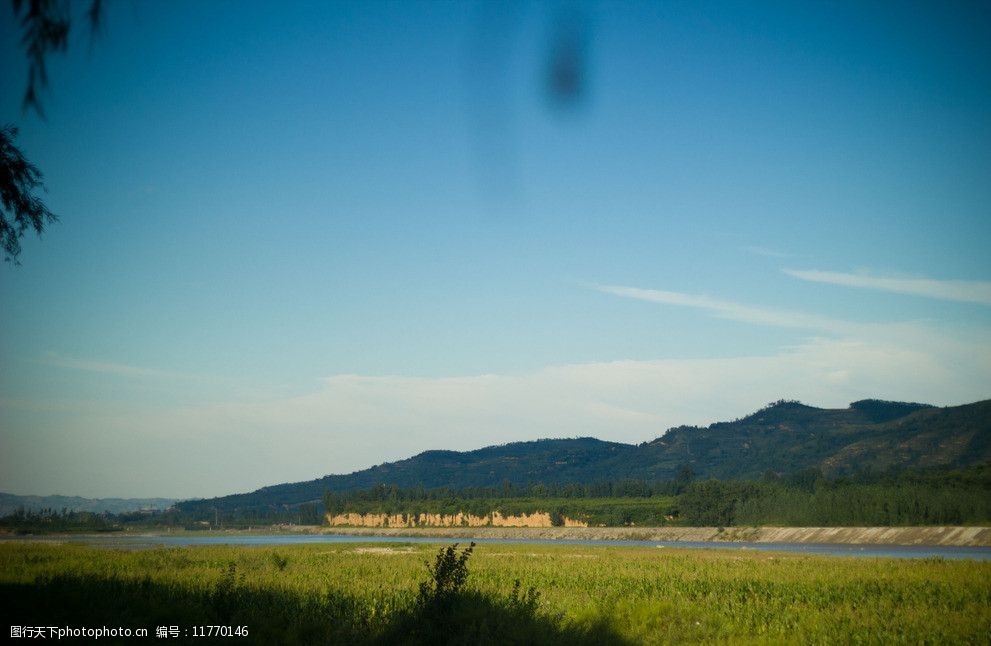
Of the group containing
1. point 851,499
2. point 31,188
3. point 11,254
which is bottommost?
point 851,499

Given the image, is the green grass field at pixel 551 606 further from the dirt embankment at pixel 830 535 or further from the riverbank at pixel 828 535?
the riverbank at pixel 828 535

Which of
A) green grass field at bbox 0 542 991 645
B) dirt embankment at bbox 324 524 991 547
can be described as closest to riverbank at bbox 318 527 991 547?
dirt embankment at bbox 324 524 991 547

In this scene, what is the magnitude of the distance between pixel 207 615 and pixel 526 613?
10.1 meters

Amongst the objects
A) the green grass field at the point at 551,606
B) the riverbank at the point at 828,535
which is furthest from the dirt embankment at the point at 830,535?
Result: the green grass field at the point at 551,606

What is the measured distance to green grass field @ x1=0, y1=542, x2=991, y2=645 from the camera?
870 inches

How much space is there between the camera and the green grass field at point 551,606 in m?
22.1

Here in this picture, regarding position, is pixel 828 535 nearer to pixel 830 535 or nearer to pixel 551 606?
pixel 830 535

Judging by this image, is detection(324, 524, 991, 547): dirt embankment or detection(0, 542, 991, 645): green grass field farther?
detection(324, 524, 991, 547): dirt embankment

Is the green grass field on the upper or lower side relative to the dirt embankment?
upper

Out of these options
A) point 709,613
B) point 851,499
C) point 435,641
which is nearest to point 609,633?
point 709,613

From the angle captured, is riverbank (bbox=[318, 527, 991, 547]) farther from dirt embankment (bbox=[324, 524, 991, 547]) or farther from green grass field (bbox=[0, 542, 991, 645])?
green grass field (bbox=[0, 542, 991, 645])

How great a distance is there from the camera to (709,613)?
1172 inches

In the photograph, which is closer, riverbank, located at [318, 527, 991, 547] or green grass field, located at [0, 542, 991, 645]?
green grass field, located at [0, 542, 991, 645]

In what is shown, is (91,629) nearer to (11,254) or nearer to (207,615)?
(207,615)
